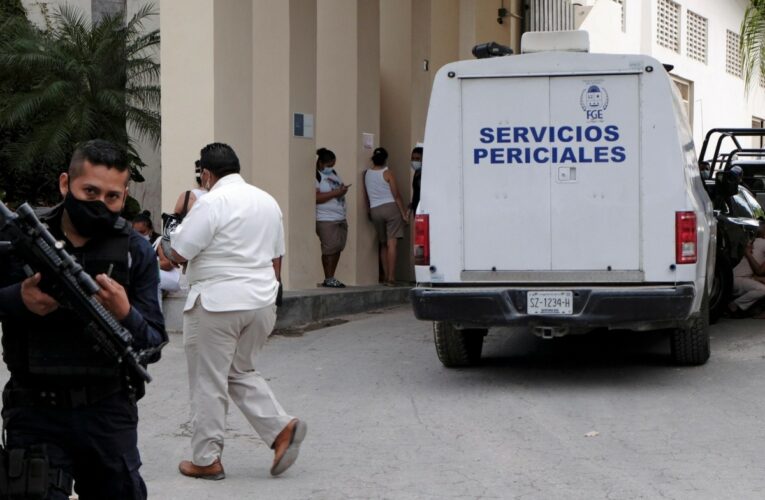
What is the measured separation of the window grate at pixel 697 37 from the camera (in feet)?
111

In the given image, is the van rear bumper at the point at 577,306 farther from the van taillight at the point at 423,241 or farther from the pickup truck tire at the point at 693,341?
the pickup truck tire at the point at 693,341

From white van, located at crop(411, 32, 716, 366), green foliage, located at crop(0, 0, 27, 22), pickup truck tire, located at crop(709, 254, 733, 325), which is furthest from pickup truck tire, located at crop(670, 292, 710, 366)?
green foliage, located at crop(0, 0, 27, 22)

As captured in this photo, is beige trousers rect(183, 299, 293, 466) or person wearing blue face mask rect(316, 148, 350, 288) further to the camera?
person wearing blue face mask rect(316, 148, 350, 288)

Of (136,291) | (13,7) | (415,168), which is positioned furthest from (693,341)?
(13,7)

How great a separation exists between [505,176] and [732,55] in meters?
29.9

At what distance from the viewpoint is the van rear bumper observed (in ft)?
31.0

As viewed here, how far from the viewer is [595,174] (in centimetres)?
969

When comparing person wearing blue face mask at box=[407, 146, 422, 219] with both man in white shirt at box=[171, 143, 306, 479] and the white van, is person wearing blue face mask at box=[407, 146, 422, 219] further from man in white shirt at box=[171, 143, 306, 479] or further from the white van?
man in white shirt at box=[171, 143, 306, 479]

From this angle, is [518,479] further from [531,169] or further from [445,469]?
[531,169]

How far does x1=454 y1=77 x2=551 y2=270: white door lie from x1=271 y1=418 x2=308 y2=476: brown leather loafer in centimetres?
320

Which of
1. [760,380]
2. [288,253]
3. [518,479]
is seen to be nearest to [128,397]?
[518,479]

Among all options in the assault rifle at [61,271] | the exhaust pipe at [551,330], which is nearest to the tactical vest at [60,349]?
the assault rifle at [61,271]

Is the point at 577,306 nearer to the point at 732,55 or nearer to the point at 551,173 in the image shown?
the point at 551,173

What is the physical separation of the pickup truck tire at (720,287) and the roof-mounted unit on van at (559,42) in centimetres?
487
